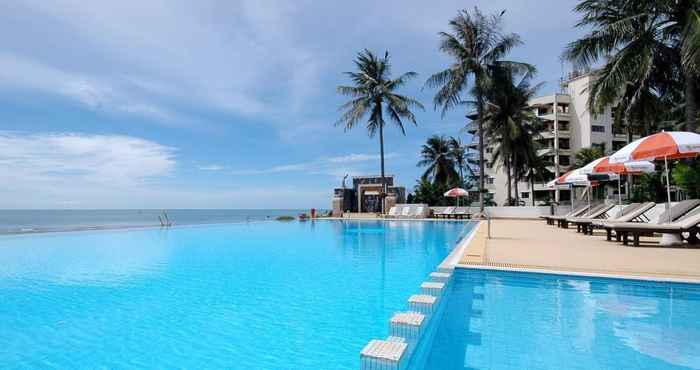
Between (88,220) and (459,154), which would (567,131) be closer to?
(459,154)

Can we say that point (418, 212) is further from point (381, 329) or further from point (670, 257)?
point (381, 329)

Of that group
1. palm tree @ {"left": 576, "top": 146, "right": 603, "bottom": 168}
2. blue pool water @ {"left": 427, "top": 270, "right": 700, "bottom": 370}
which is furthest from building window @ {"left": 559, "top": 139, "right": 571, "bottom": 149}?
blue pool water @ {"left": 427, "top": 270, "right": 700, "bottom": 370}

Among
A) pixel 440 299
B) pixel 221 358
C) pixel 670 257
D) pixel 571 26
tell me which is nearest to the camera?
pixel 221 358

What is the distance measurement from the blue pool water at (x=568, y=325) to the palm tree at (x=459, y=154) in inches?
1433

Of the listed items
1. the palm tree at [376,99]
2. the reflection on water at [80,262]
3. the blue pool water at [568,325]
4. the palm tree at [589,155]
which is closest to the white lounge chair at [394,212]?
the palm tree at [376,99]

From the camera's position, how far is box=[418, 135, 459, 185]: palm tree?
3956 centimetres

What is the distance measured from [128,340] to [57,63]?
1320 centimetres

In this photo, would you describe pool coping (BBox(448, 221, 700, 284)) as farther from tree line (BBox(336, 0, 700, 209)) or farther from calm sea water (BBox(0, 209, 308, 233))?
calm sea water (BBox(0, 209, 308, 233))

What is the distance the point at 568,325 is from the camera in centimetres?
381

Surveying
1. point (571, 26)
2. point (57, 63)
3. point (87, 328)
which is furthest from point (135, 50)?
point (571, 26)

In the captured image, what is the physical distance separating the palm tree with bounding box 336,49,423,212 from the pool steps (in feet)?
75.0

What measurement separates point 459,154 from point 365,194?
555 inches

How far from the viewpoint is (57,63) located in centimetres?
1281

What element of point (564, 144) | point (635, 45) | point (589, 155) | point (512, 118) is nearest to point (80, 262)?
point (635, 45)
